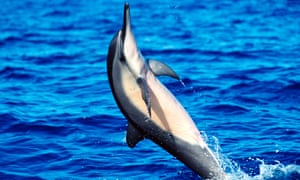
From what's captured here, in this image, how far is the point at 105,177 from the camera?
27.3ft

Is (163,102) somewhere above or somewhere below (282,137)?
above

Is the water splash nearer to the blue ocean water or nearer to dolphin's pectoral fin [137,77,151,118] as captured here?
the blue ocean water

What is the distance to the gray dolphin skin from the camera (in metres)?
6.68

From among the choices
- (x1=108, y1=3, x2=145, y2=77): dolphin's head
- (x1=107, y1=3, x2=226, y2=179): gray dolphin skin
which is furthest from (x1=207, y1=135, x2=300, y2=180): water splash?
(x1=108, y1=3, x2=145, y2=77): dolphin's head

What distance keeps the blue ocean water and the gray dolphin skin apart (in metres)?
1.03

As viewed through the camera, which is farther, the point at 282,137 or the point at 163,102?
the point at 282,137

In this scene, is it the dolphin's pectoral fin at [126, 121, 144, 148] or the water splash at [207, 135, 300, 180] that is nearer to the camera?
the dolphin's pectoral fin at [126, 121, 144, 148]

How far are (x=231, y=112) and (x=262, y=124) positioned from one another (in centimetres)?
80

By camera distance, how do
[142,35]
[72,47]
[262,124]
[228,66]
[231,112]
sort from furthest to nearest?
[142,35], [72,47], [228,66], [231,112], [262,124]

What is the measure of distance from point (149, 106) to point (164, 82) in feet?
21.0

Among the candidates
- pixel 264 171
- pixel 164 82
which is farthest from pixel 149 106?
pixel 164 82

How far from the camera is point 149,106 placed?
6438mm

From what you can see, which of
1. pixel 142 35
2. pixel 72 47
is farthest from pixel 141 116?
pixel 142 35

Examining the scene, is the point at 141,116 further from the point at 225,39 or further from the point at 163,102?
the point at 225,39
